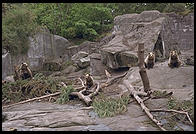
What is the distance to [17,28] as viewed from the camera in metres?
17.2

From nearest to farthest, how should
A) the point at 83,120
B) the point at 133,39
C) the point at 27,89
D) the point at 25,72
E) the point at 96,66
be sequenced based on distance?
the point at 83,120 → the point at 27,89 → the point at 25,72 → the point at 133,39 → the point at 96,66

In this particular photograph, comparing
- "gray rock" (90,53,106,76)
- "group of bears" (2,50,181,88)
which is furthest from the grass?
"gray rock" (90,53,106,76)

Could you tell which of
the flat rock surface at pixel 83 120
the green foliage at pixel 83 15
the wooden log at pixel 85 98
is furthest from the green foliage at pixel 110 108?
the green foliage at pixel 83 15

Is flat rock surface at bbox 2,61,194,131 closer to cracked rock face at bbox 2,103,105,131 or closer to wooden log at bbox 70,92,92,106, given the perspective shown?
cracked rock face at bbox 2,103,105,131

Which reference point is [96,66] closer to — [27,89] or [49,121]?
[27,89]

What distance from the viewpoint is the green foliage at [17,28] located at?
634 inches

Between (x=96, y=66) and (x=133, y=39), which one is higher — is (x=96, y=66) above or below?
below

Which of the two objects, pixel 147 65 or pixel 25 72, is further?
pixel 25 72

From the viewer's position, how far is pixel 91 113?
721 centimetres

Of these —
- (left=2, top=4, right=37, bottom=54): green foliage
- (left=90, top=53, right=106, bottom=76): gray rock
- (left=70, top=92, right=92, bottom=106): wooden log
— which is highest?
(left=2, top=4, right=37, bottom=54): green foliage

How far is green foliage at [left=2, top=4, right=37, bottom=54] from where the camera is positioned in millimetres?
16109

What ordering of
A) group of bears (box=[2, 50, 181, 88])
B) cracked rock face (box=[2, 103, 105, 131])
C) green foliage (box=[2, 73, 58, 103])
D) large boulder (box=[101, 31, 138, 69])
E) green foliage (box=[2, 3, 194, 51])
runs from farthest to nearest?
green foliage (box=[2, 3, 194, 51]) → large boulder (box=[101, 31, 138, 69]) → group of bears (box=[2, 50, 181, 88]) → green foliage (box=[2, 73, 58, 103]) → cracked rock face (box=[2, 103, 105, 131])

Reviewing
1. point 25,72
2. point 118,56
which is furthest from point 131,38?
point 25,72

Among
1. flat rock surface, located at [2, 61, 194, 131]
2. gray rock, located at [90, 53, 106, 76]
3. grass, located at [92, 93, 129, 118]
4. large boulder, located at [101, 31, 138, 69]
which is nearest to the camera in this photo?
flat rock surface, located at [2, 61, 194, 131]
